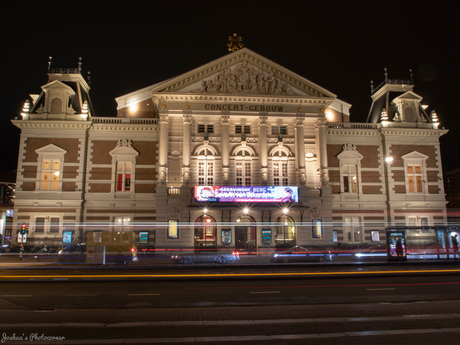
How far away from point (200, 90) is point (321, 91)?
14.0 m

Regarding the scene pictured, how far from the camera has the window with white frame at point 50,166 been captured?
42219 millimetres

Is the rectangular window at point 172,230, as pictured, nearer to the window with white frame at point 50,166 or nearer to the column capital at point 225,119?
the column capital at point 225,119

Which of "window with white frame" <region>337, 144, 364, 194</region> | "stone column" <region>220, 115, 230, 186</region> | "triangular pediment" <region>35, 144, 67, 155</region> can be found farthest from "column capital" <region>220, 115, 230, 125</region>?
"triangular pediment" <region>35, 144, 67, 155</region>

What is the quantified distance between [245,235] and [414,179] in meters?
22.5

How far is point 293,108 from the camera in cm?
4403

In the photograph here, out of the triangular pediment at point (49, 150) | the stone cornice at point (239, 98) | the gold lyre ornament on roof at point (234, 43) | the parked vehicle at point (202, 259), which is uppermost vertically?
the gold lyre ornament on roof at point (234, 43)

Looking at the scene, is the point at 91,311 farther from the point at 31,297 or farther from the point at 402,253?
the point at 402,253

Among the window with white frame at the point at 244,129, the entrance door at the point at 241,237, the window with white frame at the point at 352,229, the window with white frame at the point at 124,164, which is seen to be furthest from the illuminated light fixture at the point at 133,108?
the window with white frame at the point at 352,229

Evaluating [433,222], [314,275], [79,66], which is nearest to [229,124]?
[79,66]

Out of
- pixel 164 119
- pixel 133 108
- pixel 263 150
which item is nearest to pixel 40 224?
pixel 164 119

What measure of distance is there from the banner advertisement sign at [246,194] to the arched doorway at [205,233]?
9.88 feet

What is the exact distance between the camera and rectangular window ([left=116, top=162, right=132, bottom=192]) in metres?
43.7

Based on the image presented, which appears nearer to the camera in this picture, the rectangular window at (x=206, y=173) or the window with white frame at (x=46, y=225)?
the window with white frame at (x=46, y=225)

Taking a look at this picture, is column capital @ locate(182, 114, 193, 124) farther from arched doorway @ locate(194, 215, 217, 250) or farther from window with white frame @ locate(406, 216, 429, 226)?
window with white frame @ locate(406, 216, 429, 226)
